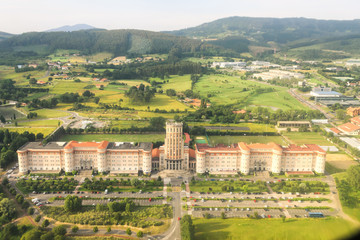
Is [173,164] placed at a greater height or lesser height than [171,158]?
lesser

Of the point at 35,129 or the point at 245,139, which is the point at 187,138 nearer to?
the point at 245,139

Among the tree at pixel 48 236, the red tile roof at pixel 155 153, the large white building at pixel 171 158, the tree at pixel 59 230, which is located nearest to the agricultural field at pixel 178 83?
the red tile roof at pixel 155 153

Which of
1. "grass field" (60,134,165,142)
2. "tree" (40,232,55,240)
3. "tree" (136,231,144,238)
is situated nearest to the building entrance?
"grass field" (60,134,165,142)

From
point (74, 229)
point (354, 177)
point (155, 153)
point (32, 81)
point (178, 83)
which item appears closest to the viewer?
point (74, 229)

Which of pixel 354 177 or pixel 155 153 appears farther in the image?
pixel 155 153

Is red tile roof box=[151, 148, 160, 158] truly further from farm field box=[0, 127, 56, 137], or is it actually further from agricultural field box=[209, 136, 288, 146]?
farm field box=[0, 127, 56, 137]

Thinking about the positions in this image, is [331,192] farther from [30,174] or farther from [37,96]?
[37,96]

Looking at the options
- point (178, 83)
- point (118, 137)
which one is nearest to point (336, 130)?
point (118, 137)
